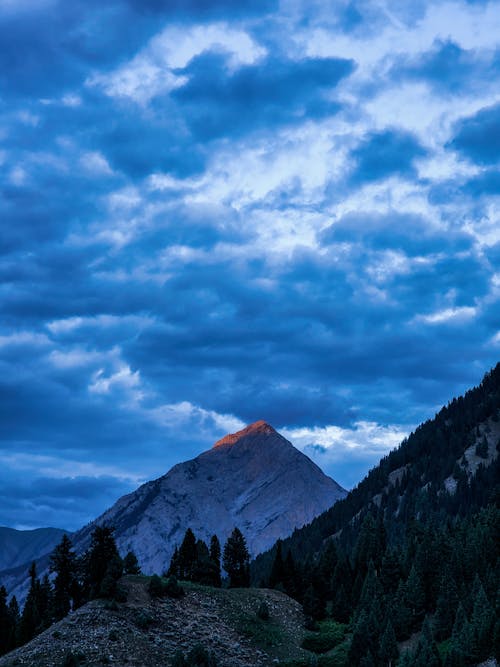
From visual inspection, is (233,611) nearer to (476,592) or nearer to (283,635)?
(283,635)

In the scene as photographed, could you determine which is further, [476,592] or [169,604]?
[169,604]

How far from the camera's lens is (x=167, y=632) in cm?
11581

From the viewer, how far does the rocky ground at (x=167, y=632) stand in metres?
104

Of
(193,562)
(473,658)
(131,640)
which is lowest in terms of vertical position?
(473,658)

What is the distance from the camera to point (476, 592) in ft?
375

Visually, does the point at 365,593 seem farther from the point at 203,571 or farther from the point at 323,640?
the point at 203,571

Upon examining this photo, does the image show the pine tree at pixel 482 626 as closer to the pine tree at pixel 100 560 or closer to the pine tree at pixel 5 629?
the pine tree at pixel 100 560

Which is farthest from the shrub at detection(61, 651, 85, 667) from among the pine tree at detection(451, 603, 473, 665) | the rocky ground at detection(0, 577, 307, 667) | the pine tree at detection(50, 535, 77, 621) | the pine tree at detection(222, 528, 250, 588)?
the pine tree at detection(222, 528, 250, 588)

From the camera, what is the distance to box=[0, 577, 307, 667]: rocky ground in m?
104

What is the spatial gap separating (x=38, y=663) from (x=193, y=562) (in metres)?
57.9

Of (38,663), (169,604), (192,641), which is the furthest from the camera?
(169,604)

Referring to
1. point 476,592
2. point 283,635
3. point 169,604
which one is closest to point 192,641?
point 169,604

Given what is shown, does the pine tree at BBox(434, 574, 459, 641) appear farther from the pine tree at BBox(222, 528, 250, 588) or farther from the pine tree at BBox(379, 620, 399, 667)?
the pine tree at BBox(222, 528, 250, 588)

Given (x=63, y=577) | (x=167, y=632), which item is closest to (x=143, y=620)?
(x=167, y=632)
